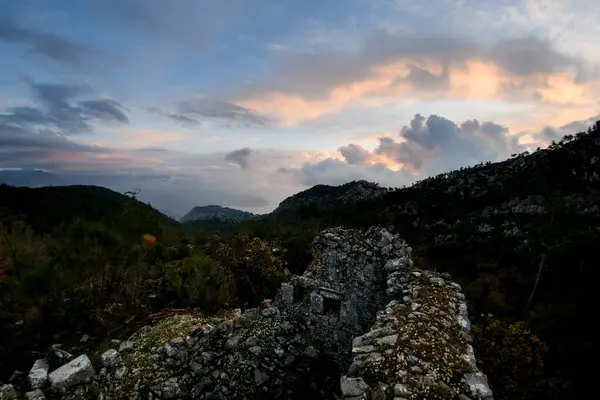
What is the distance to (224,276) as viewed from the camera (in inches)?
421

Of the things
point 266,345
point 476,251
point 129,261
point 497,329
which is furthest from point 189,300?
point 476,251

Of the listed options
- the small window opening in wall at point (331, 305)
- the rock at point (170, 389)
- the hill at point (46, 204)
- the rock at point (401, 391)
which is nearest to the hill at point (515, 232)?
the small window opening in wall at point (331, 305)

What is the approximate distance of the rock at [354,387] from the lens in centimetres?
468

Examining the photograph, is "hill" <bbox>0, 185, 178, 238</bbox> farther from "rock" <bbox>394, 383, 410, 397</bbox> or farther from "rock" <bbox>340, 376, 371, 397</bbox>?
"rock" <bbox>394, 383, 410, 397</bbox>

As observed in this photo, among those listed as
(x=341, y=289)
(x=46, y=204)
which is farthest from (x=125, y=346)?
(x=46, y=204)

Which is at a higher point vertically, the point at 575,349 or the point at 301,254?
the point at 301,254

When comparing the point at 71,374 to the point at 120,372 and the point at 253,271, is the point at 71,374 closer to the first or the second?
the point at 120,372

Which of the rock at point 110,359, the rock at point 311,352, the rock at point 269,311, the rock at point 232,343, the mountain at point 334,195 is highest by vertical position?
the mountain at point 334,195

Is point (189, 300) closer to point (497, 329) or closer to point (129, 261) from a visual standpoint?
point (129, 261)

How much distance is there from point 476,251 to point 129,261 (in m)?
39.0

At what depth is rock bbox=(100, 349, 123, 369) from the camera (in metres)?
7.07

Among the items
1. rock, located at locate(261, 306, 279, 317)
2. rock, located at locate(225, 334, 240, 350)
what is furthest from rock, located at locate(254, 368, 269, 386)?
rock, located at locate(261, 306, 279, 317)

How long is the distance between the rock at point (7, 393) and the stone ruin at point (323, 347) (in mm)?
18

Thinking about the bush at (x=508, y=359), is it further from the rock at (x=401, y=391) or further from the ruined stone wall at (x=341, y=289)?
the rock at (x=401, y=391)
